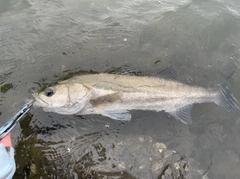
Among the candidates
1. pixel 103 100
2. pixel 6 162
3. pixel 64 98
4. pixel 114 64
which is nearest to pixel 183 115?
pixel 103 100

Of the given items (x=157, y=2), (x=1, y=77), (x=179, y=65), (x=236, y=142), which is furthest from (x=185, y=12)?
(x=1, y=77)

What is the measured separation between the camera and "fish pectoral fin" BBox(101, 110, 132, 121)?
→ 4766 mm

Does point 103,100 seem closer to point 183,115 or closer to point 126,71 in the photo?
point 126,71

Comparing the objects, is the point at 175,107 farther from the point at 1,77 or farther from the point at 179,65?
the point at 1,77

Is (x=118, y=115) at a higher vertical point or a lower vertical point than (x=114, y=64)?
lower

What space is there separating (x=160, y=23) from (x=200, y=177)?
11.9 ft

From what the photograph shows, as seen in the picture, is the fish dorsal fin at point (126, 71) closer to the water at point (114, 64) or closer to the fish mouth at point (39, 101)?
the water at point (114, 64)

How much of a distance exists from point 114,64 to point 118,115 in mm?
1206

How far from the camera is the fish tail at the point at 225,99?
510 cm

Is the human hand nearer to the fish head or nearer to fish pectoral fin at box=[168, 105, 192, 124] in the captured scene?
the fish head

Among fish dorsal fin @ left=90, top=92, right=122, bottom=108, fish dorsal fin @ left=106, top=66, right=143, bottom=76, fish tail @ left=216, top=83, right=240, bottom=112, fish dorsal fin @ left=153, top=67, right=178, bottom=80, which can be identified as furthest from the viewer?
fish dorsal fin @ left=106, top=66, right=143, bottom=76

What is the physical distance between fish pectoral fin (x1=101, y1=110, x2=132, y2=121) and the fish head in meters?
0.44

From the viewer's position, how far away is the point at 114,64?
5.50 metres

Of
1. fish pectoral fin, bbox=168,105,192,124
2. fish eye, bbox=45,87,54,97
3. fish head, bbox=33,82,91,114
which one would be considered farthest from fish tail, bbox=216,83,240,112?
fish eye, bbox=45,87,54,97
